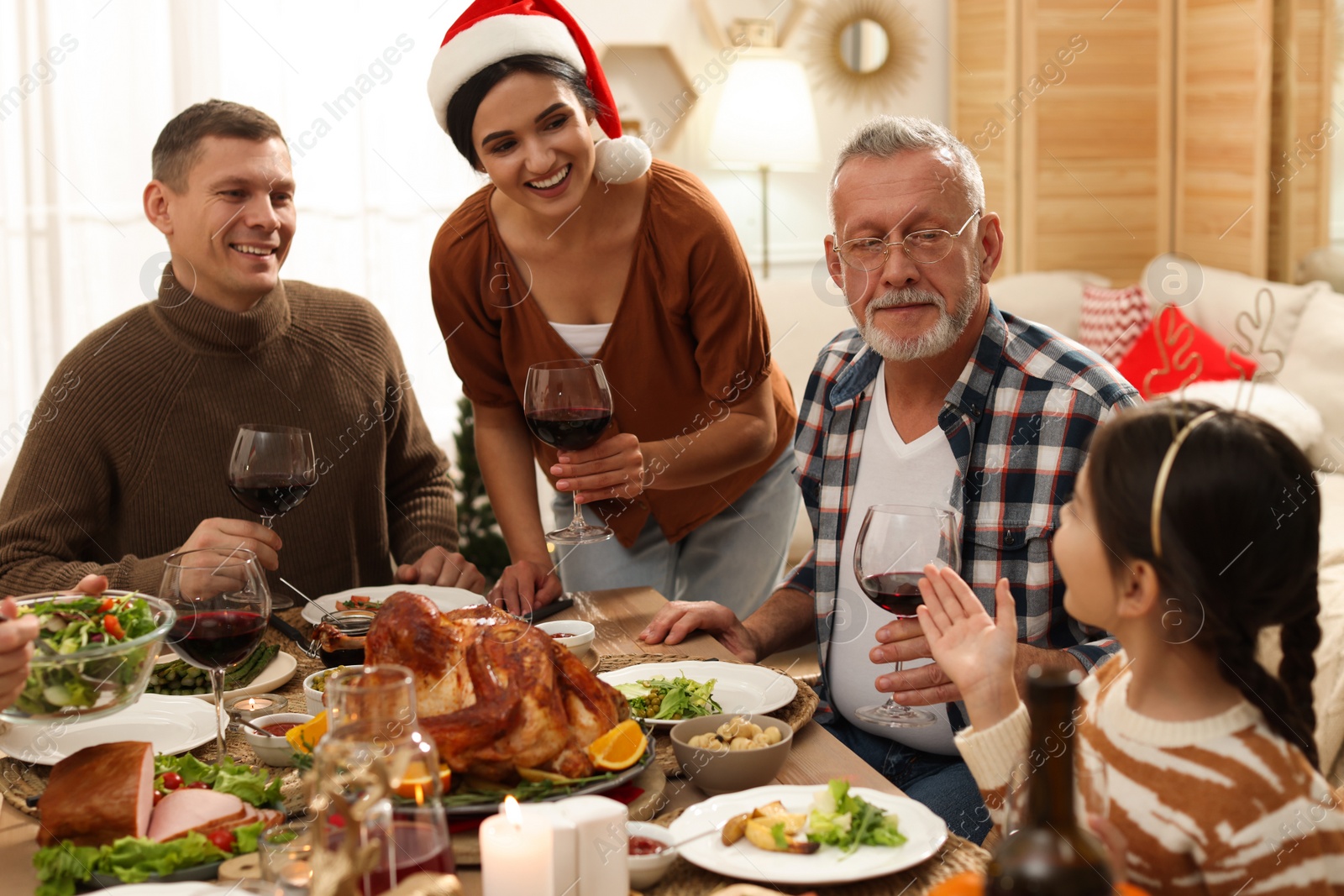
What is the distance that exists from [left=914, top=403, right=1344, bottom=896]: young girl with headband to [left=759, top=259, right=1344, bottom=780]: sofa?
5.80ft

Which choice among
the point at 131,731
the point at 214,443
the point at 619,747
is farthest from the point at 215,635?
the point at 214,443

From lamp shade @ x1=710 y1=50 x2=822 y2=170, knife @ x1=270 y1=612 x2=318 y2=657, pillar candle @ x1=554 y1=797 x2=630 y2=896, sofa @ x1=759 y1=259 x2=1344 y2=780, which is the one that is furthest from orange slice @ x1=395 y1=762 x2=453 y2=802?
lamp shade @ x1=710 y1=50 x2=822 y2=170

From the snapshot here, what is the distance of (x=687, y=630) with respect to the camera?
175cm

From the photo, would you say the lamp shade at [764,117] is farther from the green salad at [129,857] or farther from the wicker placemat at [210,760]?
the green salad at [129,857]

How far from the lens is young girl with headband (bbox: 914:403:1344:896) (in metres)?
0.98

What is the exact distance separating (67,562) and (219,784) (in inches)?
37.3

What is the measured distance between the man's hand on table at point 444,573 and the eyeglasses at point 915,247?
2.72 ft

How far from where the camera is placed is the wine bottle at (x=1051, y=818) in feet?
2.18

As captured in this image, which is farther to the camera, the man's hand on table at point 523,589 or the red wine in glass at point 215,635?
the man's hand on table at point 523,589

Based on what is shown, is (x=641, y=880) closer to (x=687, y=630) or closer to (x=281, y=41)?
(x=687, y=630)

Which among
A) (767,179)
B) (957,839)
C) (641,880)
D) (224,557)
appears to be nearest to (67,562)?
(224,557)

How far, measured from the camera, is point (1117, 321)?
161 inches

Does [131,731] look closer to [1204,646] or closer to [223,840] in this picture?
[223,840]

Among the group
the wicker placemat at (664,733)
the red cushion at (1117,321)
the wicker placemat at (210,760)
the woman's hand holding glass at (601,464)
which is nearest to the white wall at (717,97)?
the red cushion at (1117,321)
